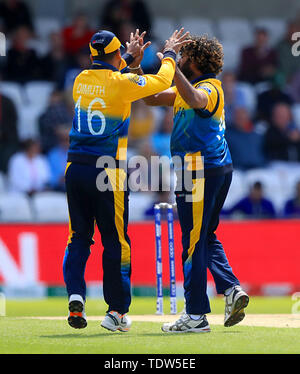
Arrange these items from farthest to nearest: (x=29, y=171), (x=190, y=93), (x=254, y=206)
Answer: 1. (x=29, y=171)
2. (x=254, y=206)
3. (x=190, y=93)

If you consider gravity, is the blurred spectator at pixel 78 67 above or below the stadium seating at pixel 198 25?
below

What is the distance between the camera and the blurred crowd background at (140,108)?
1449 centimetres

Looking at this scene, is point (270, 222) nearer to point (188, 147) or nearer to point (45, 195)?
point (45, 195)

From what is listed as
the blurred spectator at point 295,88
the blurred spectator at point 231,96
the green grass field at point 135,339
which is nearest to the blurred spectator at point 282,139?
the blurred spectator at point 231,96

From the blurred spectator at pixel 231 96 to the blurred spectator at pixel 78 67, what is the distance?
2.42 metres

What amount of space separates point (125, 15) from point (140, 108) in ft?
8.96

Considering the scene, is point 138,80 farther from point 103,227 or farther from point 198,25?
point 198,25

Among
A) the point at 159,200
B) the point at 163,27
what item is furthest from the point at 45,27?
the point at 159,200

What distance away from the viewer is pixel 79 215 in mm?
7836

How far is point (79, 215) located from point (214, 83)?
1.58 meters

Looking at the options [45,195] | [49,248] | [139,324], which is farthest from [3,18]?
[139,324]

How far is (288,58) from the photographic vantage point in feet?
61.3

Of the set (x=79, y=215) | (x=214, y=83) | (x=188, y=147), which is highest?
(x=214, y=83)

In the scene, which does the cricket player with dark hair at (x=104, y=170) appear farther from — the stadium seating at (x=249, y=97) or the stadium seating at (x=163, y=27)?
the stadium seating at (x=163, y=27)
